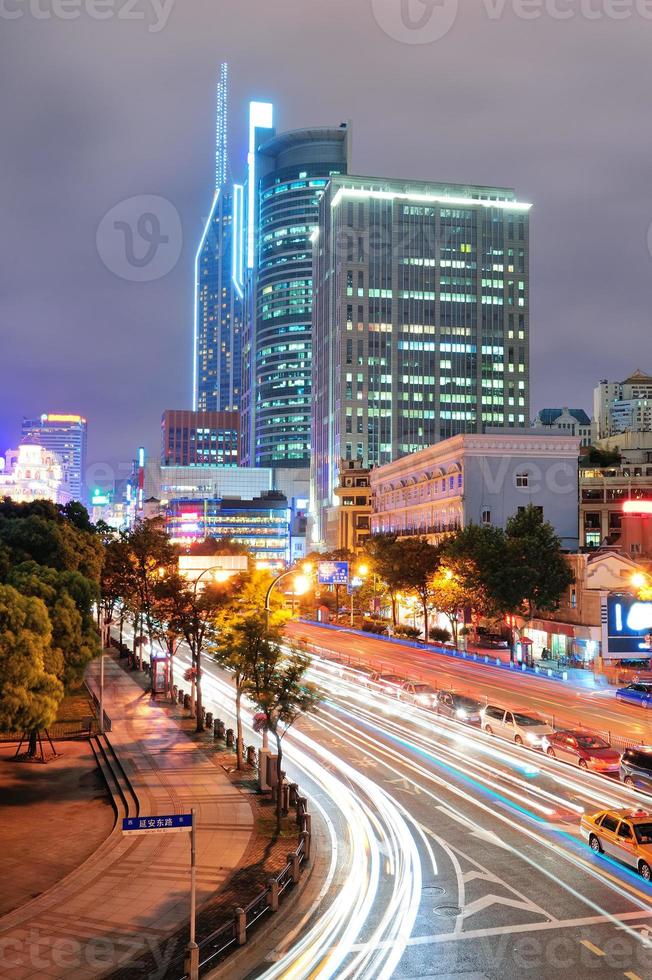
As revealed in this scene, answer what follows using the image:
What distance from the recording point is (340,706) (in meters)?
49.7

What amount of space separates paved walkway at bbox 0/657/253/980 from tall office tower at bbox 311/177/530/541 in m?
145

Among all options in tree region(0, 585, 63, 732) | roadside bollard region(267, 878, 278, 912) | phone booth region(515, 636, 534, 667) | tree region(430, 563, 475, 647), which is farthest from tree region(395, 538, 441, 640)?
roadside bollard region(267, 878, 278, 912)

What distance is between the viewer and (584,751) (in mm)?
34469

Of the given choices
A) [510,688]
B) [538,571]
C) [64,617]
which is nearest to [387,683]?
[510,688]

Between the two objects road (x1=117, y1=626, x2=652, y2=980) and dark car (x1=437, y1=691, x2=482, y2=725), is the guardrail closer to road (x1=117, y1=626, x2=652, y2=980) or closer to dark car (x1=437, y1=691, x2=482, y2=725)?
road (x1=117, y1=626, x2=652, y2=980)

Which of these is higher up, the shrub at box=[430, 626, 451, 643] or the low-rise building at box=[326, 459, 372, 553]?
the low-rise building at box=[326, 459, 372, 553]

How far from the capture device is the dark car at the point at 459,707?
43938 millimetres

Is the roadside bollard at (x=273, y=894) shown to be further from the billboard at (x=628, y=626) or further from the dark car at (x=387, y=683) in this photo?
the dark car at (x=387, y=683)

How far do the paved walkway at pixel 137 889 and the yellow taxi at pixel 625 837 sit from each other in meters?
10.1

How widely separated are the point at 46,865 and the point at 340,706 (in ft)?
88.4

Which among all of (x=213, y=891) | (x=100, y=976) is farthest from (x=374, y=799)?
(x=100, y=976)

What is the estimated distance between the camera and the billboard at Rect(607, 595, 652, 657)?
1412 inches

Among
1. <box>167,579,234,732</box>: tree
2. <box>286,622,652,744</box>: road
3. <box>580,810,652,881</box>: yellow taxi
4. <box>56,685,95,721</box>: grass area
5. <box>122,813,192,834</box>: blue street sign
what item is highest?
<box>167,579,234,732</box>: tree

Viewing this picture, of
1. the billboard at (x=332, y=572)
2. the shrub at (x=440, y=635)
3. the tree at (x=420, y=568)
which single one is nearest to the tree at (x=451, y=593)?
the tree at (x=420, y=568)
